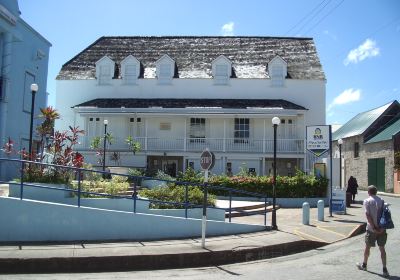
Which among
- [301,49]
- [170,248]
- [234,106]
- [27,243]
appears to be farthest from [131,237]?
[301,49]

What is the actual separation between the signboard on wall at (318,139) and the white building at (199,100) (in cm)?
899

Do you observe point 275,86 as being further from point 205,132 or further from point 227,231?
point 227,231

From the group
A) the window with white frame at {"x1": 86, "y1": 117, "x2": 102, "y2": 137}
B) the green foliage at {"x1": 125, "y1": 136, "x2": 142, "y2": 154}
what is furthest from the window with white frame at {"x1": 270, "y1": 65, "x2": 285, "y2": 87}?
the window with white frame at {"x1": 86, "y1": 117, "x2": 102, "y2": 137}

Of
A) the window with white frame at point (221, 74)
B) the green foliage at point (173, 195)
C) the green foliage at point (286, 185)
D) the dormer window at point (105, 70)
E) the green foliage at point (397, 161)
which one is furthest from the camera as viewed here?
the green foliage at point (397, 161)

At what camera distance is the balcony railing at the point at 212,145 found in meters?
29.0

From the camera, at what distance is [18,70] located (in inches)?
814

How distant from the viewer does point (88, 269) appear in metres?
9.30

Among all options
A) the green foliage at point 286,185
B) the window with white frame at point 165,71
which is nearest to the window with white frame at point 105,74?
the window with white frame at point 165,71

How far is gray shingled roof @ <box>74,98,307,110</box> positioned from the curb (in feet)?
63.3

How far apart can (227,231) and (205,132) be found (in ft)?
59.5

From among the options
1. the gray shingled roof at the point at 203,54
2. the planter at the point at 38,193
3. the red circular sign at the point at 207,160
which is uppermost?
the gray shingled roof at the point at 203,54

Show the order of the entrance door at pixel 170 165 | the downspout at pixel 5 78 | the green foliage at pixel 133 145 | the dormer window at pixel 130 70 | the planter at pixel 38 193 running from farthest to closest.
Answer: the dormer window at pixel 130 70, the entrance door at pixel 170 165, the green foliage at pixel 133 145, the downspout at pixel 5 78, the planter at pixel 38 193

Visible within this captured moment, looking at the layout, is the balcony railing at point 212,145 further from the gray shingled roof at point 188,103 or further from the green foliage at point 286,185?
the green foliage at point 286,185

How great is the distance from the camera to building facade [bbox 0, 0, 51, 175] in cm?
1908
